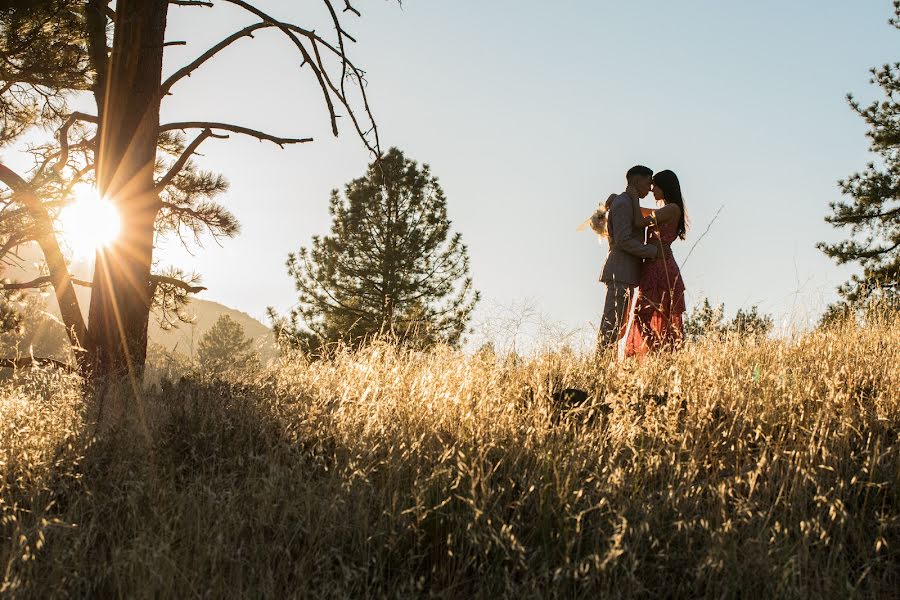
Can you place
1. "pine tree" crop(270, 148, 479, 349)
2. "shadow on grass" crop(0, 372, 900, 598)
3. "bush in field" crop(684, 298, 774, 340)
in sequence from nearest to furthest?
1. "shadow on grass" crop(0, 372, 900, 598)
2. "bush in field" crop(684, 298, 774, 340)
3. "pine tree" crop(270, 148, 479, 349)

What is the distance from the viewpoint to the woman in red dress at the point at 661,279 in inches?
272

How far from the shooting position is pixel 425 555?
2678mm

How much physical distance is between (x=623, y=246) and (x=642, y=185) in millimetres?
773

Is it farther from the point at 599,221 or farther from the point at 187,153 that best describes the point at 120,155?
the point at 599,221

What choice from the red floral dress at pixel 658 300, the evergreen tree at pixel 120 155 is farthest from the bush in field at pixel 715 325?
the evergreen tree at pixel 120 155

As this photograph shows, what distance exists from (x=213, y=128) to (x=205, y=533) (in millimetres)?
5232

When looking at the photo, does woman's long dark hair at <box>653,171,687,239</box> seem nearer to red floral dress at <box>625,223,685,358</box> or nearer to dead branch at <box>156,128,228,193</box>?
red floral dress at <box>625,223,685,358</box>

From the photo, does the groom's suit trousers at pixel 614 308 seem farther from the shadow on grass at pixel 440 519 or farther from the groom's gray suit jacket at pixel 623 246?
the shadow on grass at pixel 440 519

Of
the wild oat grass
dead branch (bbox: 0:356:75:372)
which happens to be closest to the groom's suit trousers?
the wild oat grass

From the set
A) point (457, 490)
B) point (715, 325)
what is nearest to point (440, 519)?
point (457, 490)

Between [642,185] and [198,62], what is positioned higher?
[198,62]

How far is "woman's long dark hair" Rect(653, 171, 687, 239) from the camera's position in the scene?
24.1ft

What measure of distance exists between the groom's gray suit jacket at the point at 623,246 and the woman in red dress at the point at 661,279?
10 cm

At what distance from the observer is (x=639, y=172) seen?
24.3 ft
